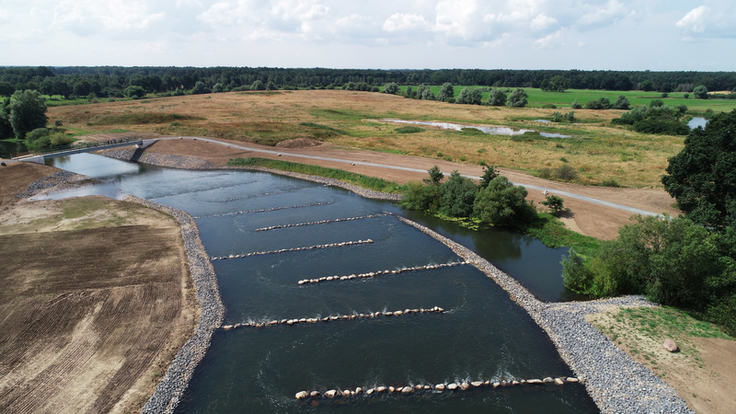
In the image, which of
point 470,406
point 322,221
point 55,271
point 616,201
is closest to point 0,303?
point 55,271

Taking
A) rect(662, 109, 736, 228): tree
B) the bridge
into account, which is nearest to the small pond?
rect(662, 109, 736, 228): tree

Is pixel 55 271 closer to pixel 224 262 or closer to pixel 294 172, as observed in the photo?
pixel 224 262

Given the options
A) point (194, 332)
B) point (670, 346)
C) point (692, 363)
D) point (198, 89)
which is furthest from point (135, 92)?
point (692, 363)

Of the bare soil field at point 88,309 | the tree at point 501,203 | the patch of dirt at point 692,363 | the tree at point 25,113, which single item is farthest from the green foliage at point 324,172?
the tree at point 25,113

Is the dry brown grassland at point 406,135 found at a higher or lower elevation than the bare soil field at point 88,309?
higher

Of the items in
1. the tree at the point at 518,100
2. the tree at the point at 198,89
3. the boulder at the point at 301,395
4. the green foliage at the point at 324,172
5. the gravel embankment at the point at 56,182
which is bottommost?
the boulder at the point at 301,395

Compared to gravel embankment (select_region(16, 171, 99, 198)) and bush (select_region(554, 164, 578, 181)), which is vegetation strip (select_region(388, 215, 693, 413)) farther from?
gravel embankment (select_region(16, 171, 99, 198))

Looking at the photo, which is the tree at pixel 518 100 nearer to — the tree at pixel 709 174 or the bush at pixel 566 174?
the bush at pixel 566 174
